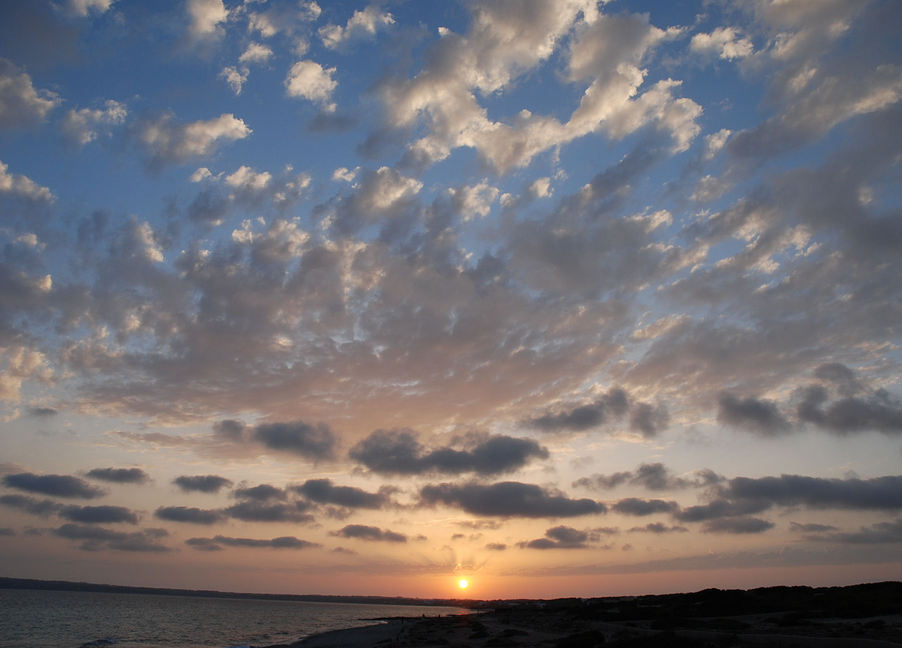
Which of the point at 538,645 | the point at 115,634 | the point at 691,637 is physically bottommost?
the point at 115,634

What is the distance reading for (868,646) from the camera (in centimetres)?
3322

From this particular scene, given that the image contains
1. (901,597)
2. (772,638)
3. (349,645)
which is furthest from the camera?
(349,645)

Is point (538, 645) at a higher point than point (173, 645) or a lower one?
higher

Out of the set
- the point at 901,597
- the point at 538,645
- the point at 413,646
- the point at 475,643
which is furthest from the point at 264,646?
the point at 901,597

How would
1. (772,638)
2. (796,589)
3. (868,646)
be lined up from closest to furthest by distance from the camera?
1. (868,646)
2. (772,638)
3. (796,589)

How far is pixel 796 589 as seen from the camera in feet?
336

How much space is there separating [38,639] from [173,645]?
799 inches

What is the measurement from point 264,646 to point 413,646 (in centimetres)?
2848

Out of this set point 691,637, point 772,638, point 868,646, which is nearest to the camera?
point 868,646

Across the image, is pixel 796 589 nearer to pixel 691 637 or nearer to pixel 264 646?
pixel 691 637

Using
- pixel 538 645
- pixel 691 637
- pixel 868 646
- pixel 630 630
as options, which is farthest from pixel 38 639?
pixel 868 646

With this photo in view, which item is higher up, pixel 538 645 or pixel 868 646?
pixel 868 646

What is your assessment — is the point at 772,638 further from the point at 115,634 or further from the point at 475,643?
the point at 115,634

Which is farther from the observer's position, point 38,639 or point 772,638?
point 38,639
